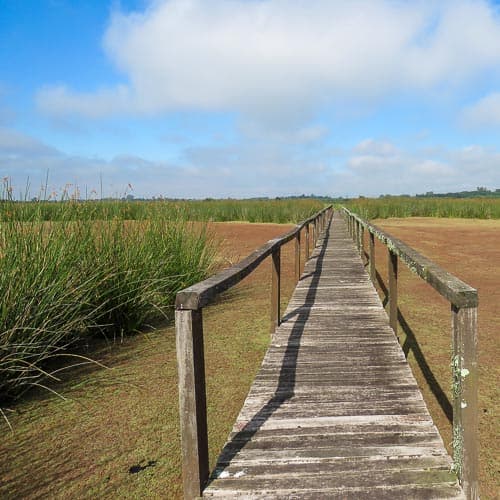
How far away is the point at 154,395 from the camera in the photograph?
139 inches

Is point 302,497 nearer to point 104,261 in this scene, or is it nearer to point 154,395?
point 154,395

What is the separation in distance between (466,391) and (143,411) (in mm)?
2397

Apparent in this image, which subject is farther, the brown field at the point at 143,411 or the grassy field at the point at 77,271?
the grassy field at the point at 77,271

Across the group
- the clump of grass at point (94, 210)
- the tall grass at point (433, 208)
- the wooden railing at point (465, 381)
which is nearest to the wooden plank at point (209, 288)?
the wooden railing at point (465, 381)

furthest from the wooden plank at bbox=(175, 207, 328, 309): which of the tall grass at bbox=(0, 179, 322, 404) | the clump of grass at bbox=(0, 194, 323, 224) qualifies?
the clump of grass at bbox=(0, 194, 323, 224)

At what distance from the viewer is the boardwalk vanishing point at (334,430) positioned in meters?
1.97

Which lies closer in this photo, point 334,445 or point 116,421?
point 334,445

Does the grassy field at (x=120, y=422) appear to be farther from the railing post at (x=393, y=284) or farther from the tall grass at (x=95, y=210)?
the tall grass at (x=95, y=210)

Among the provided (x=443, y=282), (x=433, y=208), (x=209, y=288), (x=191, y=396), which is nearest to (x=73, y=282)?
(x=209, y=288)

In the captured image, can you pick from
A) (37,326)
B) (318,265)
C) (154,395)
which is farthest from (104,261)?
(318,265)

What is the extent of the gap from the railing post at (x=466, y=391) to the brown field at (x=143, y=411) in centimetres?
69

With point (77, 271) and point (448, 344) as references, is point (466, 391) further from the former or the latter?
point (77, 271)

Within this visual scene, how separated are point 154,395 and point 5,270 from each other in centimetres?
165

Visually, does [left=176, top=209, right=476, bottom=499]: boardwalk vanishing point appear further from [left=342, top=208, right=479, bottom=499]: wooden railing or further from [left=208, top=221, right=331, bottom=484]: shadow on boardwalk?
[left=342, top=208, right=479, bottom=499]: wooden railing
